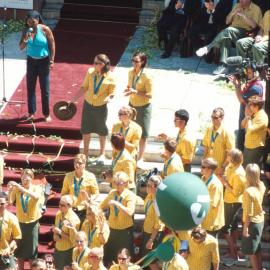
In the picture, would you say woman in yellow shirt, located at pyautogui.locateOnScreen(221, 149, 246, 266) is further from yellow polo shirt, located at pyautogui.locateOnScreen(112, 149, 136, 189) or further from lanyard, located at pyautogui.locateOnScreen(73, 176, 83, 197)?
lanyard, located at pyautogui.locateOnScreen(73, 176, 83, 197)

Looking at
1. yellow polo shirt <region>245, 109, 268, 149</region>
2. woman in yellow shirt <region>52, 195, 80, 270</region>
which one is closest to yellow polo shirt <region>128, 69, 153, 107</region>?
yellow polo shirt <region>245, 109, 268, 149</region>

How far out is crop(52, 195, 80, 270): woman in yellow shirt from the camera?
45.9ft

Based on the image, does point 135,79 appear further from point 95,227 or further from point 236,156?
point 95,227

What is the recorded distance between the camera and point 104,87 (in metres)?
15.5

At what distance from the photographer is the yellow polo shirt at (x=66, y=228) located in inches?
553

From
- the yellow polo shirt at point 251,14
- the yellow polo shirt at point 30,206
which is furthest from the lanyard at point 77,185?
the yellow polo shirt at point 251,14

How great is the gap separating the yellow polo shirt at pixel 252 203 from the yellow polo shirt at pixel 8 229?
2.99 meters

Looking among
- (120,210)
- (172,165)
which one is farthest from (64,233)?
(172,165)

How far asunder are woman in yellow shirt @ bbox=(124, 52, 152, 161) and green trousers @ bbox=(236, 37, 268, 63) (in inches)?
67.4

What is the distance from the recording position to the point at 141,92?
15.6m

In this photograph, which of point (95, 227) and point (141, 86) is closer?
point (95, 227)

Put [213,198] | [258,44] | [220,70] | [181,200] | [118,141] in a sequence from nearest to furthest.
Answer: [181,200], [213,198], [118,141], [258,44], [220,70]

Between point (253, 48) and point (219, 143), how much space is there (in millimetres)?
2525

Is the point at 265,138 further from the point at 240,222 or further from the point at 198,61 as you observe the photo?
the point at 198,61
